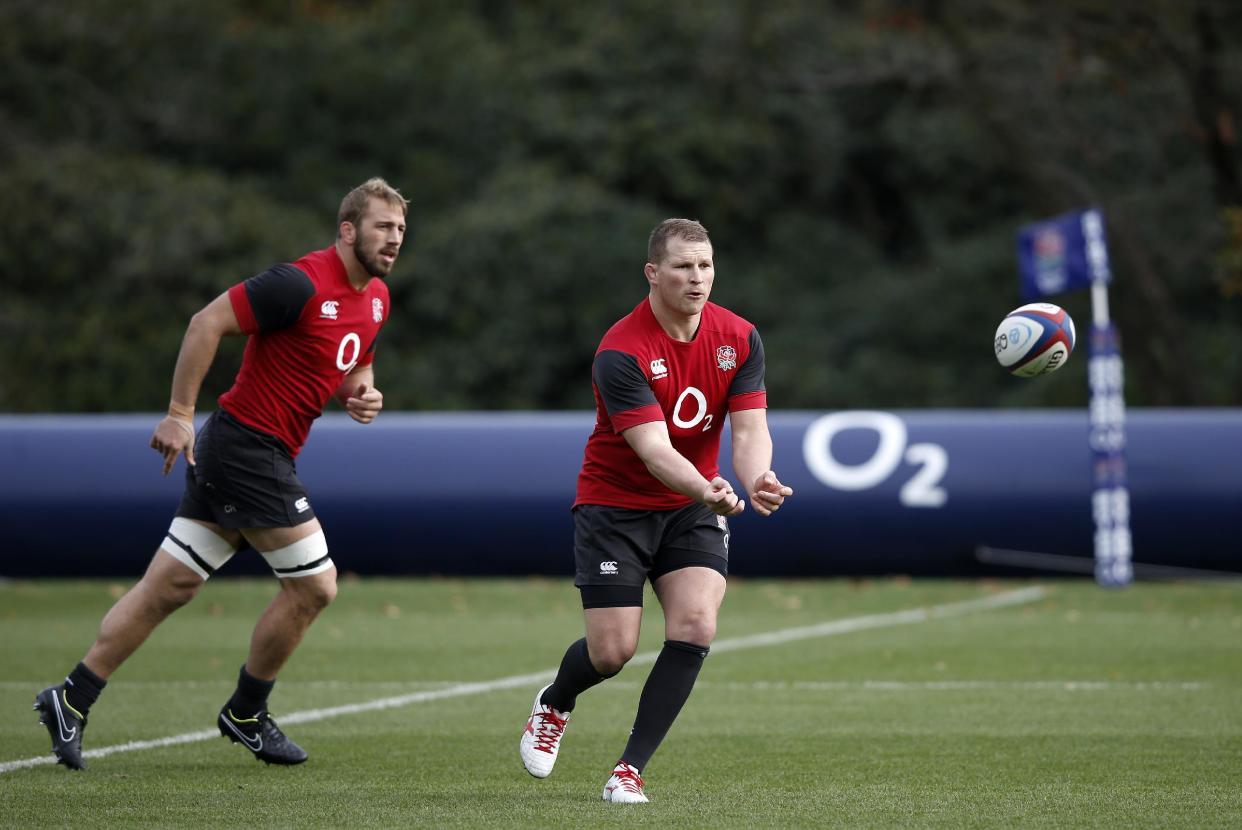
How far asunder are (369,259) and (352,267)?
4.1 inches

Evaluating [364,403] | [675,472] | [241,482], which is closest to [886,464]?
[364,403]

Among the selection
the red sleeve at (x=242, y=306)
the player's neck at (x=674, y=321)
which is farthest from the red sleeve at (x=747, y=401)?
the red sleeve at (x=242, y=306)

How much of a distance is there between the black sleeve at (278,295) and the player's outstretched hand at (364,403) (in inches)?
24.5

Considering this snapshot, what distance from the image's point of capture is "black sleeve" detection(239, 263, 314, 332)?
7.01 metres

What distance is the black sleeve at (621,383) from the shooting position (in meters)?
6.27

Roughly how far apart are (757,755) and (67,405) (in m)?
23.1

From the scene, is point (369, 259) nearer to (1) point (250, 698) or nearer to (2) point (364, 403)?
(2) point (364, 403)

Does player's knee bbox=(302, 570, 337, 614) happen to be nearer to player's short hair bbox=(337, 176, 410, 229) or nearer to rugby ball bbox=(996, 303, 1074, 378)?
player's short hair bbox=(337, 176, 410, 229)

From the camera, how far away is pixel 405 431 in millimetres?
16609

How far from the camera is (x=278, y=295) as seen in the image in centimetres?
701

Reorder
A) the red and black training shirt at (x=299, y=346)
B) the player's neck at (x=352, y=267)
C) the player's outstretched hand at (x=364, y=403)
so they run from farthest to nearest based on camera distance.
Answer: the player's outstretched hand at (x=364, y=403)
the player's neck at (x=352, y=267)
the red and black training shirt at (x=299, y=346)

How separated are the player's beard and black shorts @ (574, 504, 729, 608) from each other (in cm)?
142

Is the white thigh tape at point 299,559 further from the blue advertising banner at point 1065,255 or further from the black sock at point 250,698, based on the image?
the blue advertising banner at point 1065,255

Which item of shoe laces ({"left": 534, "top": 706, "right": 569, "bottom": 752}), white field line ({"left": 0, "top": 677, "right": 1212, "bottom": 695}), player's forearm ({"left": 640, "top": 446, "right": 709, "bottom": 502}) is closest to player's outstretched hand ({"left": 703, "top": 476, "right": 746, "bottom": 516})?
player's forearm ({"left": 640, "top": 446, "right": 709, "bottom": 502})
